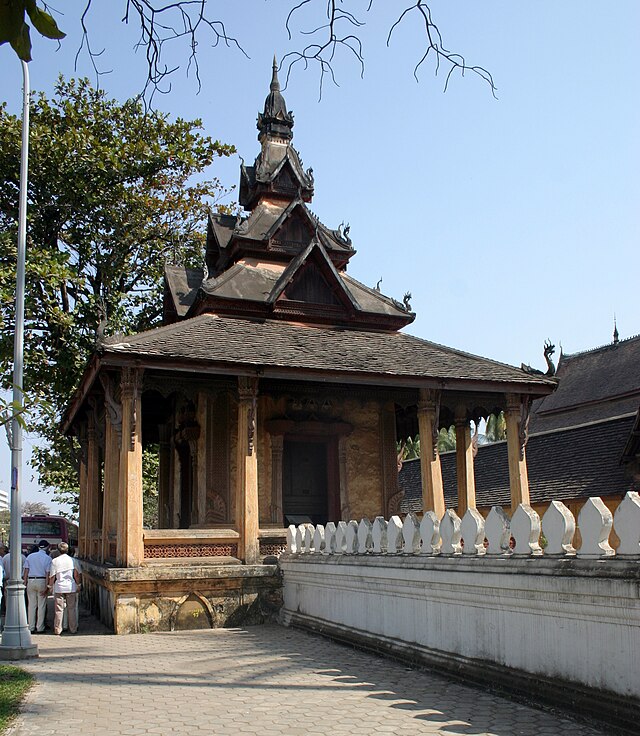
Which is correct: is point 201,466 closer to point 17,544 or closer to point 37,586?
point 37,586

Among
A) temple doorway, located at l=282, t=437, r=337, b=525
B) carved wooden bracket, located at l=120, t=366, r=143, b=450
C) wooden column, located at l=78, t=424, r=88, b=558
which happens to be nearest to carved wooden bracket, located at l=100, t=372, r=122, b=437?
carved wooden bracket, located at l=120, t=366, r=143, b=450

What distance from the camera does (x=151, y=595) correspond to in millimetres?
13141

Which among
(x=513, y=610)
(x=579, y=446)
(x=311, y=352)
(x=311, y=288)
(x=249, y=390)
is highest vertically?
(x=311, y=288)

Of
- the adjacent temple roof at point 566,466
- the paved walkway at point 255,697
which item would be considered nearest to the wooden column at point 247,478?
the paved walkway at point 255,697

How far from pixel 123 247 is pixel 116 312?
2346 mm

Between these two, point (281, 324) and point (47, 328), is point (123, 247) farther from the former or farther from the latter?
point (281, 324)

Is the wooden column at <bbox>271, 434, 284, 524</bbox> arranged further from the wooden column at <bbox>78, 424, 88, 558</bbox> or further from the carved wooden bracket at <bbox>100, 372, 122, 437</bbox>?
the wooden column at <bbox>78, 424, 88, 558</bbox>

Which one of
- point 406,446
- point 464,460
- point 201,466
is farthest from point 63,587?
point 406,446

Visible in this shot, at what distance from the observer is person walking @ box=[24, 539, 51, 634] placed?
13719 millimetres

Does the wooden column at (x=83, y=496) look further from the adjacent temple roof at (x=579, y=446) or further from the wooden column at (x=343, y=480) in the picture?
the adjacent temple roof at (x=579, y=446)

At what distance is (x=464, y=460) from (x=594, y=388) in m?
22.2

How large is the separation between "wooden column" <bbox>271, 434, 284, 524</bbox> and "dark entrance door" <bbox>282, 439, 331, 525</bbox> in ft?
1.90

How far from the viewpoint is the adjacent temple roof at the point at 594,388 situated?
36531mm

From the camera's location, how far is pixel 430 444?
16094 mm
